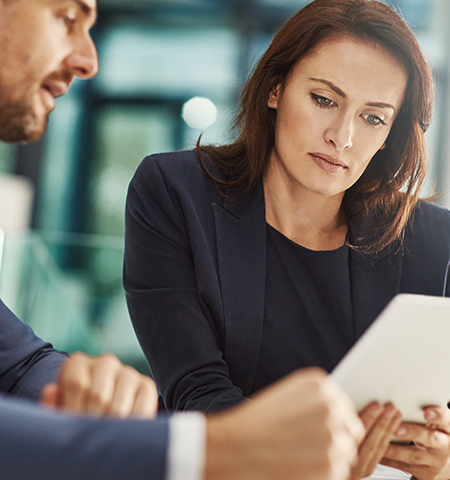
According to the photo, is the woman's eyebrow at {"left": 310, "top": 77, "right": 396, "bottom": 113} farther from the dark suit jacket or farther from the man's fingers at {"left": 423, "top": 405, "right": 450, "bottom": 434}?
the dark suit jacket

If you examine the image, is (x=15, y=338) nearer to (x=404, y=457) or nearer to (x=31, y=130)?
(x=31, y=130)

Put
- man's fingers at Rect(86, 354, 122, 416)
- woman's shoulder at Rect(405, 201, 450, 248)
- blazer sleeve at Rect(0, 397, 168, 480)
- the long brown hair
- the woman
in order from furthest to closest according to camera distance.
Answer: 1. woman's shoulder at Rect(405, 201, 450, 248)
2. the long brown hair
3. the woman
4. man's fingers at Rect(86, 354, 122, 416)
5. blazer sleeve at Rect(0, 397, 168, 480)

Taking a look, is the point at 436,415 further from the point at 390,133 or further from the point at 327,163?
the point at 390,133

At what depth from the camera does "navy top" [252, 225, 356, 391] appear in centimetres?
126

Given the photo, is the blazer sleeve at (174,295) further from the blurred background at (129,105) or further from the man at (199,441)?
the blurred background at (129,105)

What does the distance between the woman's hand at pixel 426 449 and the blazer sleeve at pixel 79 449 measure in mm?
595

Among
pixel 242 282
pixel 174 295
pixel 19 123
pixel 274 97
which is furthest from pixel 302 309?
pixel 19 123

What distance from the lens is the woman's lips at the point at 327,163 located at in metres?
1.32

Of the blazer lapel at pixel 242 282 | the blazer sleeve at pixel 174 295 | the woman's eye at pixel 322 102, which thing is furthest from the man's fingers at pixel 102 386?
the woman's eye at pixel 322 102

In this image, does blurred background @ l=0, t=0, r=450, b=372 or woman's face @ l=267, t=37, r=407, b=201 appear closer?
woman's face @ l=267, t=37, r=407, b=201

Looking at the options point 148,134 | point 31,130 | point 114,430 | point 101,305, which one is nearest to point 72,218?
point 148,134

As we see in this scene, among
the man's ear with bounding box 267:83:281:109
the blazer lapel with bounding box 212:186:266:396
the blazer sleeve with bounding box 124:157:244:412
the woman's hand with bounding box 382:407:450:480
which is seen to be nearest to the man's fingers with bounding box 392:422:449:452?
the woman's hand with bounding box 382:407:450:480

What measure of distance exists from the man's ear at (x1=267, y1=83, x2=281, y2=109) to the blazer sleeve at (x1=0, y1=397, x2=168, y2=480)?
116 cm

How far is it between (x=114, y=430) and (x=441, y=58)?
17.1 feet
